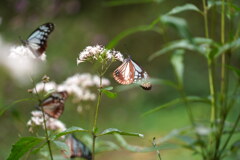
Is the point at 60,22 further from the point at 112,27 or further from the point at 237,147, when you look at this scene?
the point at 237,147

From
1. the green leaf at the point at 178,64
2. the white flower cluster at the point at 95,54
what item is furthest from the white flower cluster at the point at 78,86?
the white flower cluster at the point at 95,54

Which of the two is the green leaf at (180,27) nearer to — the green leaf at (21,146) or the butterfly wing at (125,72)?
the butterfly wing at (125,72)

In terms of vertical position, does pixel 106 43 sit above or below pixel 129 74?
above

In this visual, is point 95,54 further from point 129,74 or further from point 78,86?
point 78,86

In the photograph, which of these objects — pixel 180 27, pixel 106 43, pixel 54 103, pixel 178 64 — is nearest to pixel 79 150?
pixel 54 103

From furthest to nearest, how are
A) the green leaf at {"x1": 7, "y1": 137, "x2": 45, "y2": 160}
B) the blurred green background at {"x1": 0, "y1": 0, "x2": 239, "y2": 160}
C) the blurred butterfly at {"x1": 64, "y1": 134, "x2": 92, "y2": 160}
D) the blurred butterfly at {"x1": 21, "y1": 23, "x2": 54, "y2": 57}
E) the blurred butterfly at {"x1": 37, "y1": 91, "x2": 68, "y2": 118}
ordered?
the blurred green background at {"x1": 0, "y1": 0, "x2": 239, "y2": 160}, the blurred butterfly at {"x1": 37, "y1": 91, "x2": 68, "y2": 118}, the blurred butterfly at {"x1": 64, "y1": 134, "x2": 92, "y2": 160}, the blurred butterfly at {"x1": 21, "y1": 23, "x2": 54, "y2": 57}, the green leaf at {"x1": 7, "y1": 137, "x2": 45, "y2": 160}

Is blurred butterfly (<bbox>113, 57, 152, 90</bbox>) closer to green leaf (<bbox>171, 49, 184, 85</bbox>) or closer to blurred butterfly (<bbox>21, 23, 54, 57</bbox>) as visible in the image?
blurred butterfly (<bbox>21, 23, 54, 57</bbox>)

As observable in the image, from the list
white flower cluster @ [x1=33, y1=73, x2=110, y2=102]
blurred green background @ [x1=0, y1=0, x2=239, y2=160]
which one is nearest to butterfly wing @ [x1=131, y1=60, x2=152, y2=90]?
white flower cluster @ [x1=33, y1=73, x2=110, y2=102]

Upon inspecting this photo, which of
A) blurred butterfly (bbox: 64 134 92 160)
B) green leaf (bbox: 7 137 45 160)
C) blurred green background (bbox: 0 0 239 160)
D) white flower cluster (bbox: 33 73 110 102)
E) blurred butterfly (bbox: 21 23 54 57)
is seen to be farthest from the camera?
blurred green background (bbox: 0 0 239 160)
